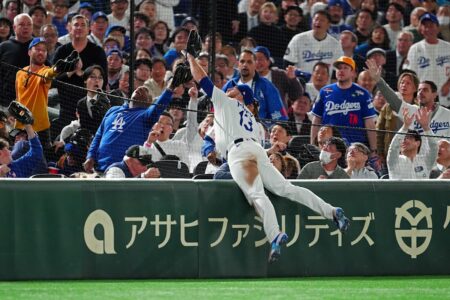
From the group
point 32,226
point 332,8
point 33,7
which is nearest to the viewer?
point 32,226

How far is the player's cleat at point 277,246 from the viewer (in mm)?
10766

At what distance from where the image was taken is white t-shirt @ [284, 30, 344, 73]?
1734 centimetres

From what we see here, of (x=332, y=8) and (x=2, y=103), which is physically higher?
(x=332, y=8)

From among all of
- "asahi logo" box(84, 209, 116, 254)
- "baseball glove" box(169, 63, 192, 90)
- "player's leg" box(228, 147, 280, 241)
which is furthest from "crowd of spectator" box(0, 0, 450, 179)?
"asahi logo" box(84, 209, 116, 254)

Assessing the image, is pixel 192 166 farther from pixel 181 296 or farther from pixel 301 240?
pixel 181 296

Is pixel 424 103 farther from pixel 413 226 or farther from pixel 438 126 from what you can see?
pixel 413 226

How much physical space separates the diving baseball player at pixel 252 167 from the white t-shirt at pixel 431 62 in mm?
6153

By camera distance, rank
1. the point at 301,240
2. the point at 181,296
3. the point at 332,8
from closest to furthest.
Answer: the point at 181,296
the point at 301,240
the point at 332,8

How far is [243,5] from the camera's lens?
18844 millimetres

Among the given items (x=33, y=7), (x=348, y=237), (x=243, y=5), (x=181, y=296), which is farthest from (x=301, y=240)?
(x=243, y=5)

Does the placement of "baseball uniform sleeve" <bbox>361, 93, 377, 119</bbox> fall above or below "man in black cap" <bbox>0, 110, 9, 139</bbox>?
above

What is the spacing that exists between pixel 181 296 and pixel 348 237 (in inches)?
96.4

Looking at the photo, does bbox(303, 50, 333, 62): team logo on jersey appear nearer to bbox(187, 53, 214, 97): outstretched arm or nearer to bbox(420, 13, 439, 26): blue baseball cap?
bbox(420, 13, 439, 26): blue baseball cap

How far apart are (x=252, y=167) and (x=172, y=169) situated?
1967mm
